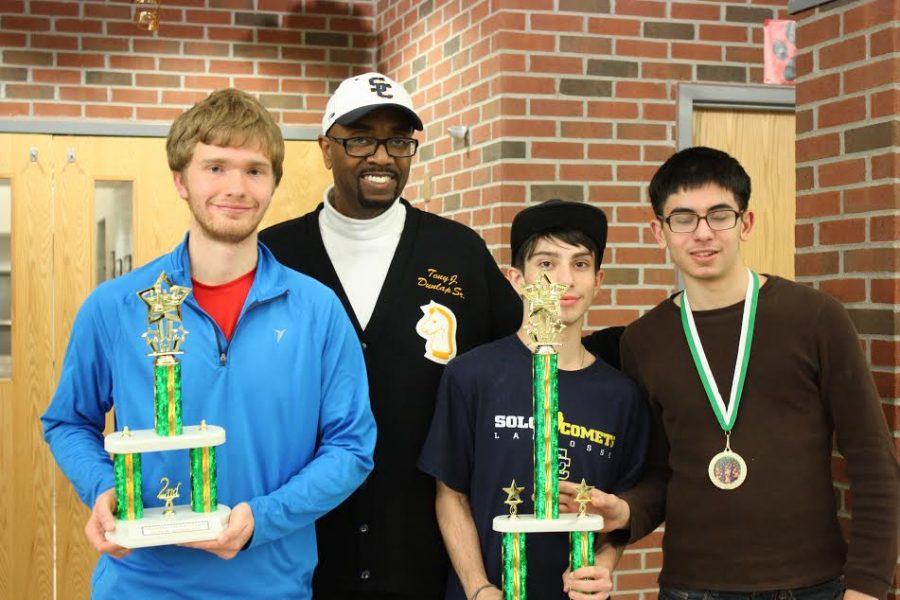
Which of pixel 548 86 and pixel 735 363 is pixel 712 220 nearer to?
pixel 735 363

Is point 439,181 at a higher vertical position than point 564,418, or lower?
higher

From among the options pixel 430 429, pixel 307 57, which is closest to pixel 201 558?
pixel 430 429

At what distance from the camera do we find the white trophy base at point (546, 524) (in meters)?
1.75

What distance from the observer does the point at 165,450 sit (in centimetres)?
180

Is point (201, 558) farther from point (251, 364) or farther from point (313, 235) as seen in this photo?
point (313, 235)

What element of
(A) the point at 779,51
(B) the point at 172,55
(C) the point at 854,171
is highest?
(B) the point at 172,55

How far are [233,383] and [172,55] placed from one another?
3.10 metres

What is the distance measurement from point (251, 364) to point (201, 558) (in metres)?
0.37

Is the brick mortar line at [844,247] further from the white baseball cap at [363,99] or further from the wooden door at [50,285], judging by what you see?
the wooden door at [50,285]

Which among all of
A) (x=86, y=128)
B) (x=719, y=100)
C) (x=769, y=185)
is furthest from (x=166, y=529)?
(x=86, y=128)

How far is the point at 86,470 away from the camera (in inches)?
72.5

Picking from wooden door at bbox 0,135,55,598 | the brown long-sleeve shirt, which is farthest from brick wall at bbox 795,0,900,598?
wooden door at bbox 0,135,55,598

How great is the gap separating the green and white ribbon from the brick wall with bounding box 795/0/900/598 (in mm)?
369

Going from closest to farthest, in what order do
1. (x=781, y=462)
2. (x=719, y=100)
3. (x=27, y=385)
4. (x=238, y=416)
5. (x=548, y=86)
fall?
(x=238, y=416) < (x=781, y=462) < (x=548, y=86) < (x=719, y=100) < (x=27, y=385)
